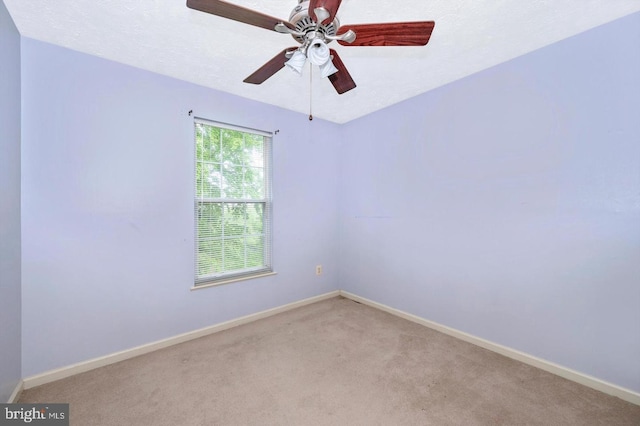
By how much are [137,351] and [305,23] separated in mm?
2693

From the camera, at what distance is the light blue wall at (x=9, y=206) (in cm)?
155

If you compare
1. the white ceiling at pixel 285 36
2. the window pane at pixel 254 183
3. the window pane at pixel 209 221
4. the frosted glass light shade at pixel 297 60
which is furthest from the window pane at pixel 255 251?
the frosted glass light shade at pixel 297 60

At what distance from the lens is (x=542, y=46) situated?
2016 mm

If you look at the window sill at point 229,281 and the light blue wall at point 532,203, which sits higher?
the light blue wall at point 532,203

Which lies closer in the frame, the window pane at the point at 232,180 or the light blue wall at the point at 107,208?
the light blue wall at the point at 107,208

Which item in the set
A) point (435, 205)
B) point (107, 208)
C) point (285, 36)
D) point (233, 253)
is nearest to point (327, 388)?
point (233, 253)

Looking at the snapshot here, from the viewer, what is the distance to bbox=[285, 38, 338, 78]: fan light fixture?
1353 millimetres

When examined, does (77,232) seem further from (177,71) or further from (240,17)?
(240,17)

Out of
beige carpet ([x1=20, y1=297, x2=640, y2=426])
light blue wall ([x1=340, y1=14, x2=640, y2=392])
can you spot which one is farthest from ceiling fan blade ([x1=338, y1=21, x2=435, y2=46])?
beige carpet ([x1=20, y1=297, x2=640, y2=426])

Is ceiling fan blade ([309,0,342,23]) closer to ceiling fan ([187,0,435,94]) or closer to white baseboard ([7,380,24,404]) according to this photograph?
ceiling fan ([187,0,435,94])

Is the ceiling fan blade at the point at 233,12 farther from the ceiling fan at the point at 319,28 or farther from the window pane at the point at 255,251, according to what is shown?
the window pane at the point at 255,251

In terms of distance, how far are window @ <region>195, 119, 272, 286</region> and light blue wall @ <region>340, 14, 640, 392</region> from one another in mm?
1446

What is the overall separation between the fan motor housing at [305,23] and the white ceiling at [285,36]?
0.39m

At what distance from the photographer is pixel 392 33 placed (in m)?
1.30
